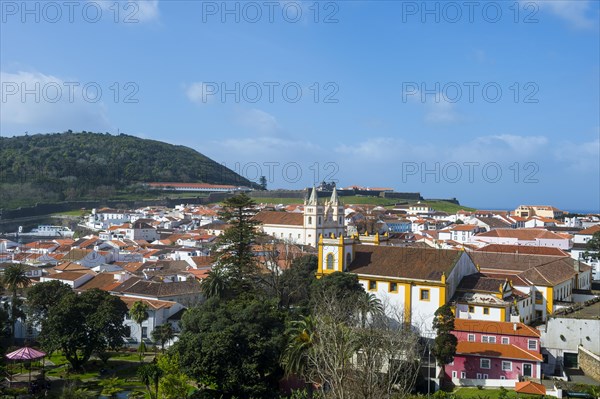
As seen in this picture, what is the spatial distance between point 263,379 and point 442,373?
8424 millimetres

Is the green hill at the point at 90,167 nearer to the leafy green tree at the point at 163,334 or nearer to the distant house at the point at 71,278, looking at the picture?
the distant house at the point at 71,278

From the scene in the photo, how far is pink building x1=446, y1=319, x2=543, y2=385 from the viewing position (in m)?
27.2

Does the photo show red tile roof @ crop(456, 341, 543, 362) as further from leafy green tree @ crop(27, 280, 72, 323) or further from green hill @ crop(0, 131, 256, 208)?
green hill @ crop(0, 131, 256, 208)

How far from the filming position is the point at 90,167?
13175cm

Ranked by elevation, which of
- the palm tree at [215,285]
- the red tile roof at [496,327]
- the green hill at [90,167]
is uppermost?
the green hill at [90,167]

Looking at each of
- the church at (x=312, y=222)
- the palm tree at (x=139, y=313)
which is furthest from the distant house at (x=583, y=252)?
the palm tree at (x=139, y=313)

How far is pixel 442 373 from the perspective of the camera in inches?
1085

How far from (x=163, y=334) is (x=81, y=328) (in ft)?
15.1

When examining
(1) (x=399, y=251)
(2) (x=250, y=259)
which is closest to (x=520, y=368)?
(1) (x=399, y=251)

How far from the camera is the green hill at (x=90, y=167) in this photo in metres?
113

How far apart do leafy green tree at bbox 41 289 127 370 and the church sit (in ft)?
121

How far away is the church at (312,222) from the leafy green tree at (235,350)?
40.8m

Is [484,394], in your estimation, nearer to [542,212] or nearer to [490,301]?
[490,301]

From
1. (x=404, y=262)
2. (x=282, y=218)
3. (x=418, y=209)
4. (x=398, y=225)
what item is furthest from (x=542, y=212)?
(x=404, y=262)
